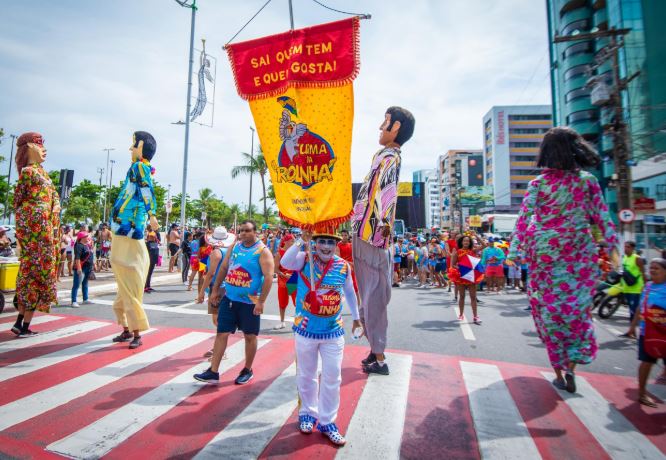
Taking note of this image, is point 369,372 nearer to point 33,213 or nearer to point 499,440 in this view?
point 499,440

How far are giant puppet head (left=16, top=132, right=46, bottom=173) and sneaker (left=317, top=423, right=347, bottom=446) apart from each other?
521 centimetres

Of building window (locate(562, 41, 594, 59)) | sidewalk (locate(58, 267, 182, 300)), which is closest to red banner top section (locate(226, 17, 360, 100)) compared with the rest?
sidewalk (locate(58, 267, 182, 300))

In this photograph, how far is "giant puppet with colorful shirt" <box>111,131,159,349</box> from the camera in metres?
4.45

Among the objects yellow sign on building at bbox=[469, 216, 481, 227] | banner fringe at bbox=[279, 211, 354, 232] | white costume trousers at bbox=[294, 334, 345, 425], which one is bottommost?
white costume trousers at bbox=[294, 334, 345, 425]

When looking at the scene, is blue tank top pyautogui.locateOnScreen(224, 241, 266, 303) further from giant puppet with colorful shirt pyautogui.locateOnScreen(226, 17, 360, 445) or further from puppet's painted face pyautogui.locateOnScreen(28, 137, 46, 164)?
puppet's painted face pyautogui.locateOnScreen(28, 137, 46, 164)

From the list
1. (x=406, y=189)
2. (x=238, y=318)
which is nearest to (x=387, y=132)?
(x=238, y=318)

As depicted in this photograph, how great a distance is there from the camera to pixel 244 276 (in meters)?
3.58

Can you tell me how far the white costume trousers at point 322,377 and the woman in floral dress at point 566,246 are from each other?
220 centimetres

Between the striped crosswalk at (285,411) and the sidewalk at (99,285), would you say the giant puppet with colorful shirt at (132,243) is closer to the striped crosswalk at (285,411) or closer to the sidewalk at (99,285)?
the striped crosswalk at (285,411)

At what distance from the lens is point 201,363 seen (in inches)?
161

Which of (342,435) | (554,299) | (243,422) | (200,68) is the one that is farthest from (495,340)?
(200,68)

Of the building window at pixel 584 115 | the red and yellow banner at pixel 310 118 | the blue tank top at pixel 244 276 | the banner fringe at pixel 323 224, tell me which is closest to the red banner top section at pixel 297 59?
the red and yellow banner at pixel 310 118

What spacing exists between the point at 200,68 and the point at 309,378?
1498 centimetres

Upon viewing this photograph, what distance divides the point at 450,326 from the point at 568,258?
336 cm
